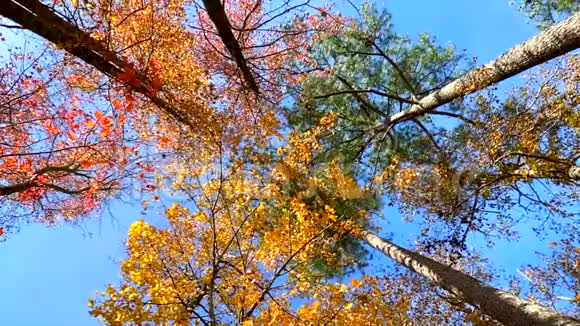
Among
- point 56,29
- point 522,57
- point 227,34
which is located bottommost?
point 522,57

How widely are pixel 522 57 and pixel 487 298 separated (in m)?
3.22

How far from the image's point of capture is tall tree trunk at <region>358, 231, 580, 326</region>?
15.4 ft

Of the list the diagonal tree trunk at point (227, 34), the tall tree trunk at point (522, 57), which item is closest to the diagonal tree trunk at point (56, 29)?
the diagonal tree trunk at point (227, 34)

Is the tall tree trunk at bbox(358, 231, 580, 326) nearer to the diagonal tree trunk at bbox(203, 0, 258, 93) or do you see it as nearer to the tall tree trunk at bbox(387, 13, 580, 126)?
the tall tree trunk at bbox(387, 13, 580, 126)

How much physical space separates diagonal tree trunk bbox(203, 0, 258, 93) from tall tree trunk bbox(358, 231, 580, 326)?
4.14 m

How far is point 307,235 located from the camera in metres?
6.53

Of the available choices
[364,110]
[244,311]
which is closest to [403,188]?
[364,110]

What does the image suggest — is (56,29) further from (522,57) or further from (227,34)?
(522,57)

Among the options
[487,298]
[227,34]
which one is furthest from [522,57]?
[227,34]

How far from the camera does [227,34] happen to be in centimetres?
618

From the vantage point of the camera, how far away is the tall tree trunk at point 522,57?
17.1 ft

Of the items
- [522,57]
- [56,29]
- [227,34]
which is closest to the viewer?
[56,29]

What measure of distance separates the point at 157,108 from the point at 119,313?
11.9 feet

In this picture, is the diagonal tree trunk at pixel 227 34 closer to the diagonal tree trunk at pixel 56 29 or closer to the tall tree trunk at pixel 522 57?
the diagonal tree trunk at pixel 56 29
